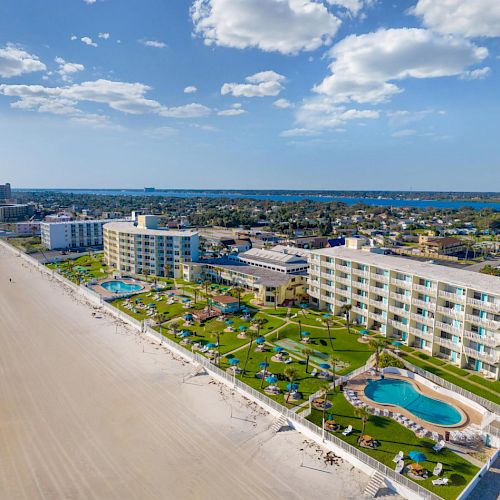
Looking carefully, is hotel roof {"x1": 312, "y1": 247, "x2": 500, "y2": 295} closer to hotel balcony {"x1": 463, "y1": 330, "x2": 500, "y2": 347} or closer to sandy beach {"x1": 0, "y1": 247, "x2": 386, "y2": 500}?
hotel balcony {"x1": 463, "y1": 330, "x2": 500, "y2": 347}

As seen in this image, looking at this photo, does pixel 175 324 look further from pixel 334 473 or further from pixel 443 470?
pixel 443 470

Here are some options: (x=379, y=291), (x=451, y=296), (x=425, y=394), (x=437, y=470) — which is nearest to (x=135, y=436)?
(x=437, y=470)

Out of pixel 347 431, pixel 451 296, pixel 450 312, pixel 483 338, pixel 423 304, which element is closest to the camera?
pixel 347 431

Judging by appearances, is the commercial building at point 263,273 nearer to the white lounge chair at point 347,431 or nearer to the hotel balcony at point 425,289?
the hotel balcony at point 425,289

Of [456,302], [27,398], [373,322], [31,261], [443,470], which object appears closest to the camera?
[443,470]

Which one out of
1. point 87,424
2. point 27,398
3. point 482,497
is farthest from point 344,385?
point 27,398

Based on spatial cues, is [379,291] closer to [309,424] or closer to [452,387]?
[452,387]

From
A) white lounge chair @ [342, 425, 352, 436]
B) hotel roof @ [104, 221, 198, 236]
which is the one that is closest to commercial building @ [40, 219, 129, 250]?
hotel roof @ [104, 221, 198, 236]
